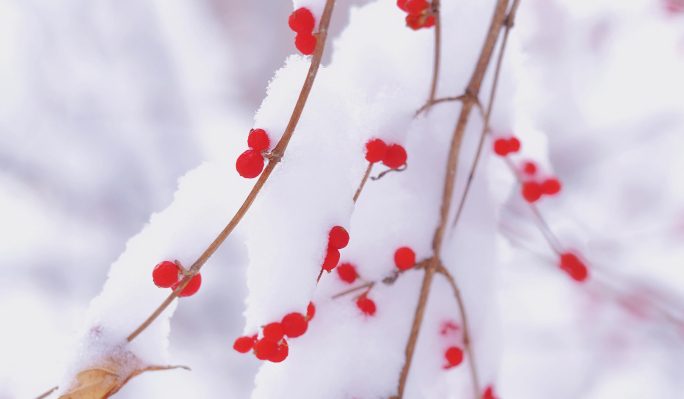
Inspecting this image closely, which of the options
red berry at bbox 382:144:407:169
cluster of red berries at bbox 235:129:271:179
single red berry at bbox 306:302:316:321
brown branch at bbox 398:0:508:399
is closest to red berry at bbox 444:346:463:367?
brown branch at bbox 398:0:508:399

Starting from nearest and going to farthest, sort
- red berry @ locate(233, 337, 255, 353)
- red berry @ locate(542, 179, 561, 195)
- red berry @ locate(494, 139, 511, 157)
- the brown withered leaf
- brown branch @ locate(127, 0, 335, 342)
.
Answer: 1. brown branch @ locate(127, 0, 335, 342)
2. the brown withered leaf
3. red berry @ locate(233, 337, 255, 353)
4. red berry @ locate(494, 139, 511, 157)
5. red berry @ locate(542, 179, 561, 195)

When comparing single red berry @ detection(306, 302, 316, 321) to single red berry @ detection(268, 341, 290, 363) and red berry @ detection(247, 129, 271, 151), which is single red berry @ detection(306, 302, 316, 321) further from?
red berry @ detection(247, 129, 271, 151)

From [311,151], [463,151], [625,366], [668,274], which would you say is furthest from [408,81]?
[625,366]

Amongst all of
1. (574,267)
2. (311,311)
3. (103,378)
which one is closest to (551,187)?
(574,267)

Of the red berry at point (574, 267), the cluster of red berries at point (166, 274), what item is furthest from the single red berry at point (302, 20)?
the red berry at point (574, 267)

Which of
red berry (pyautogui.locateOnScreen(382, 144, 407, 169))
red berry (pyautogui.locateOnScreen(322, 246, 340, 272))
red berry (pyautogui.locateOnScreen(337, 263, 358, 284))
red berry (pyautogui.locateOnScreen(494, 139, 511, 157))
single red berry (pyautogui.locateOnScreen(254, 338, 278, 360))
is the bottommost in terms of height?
single red berry (pyautogui.locateOnScreen(254, 338, 278, 360))

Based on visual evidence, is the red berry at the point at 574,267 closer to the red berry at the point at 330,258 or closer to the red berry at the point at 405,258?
the red berry at the point at 405,258

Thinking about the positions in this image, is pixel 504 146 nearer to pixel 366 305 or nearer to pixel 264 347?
pixel 366 305

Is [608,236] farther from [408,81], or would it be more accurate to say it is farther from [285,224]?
[285,224]
